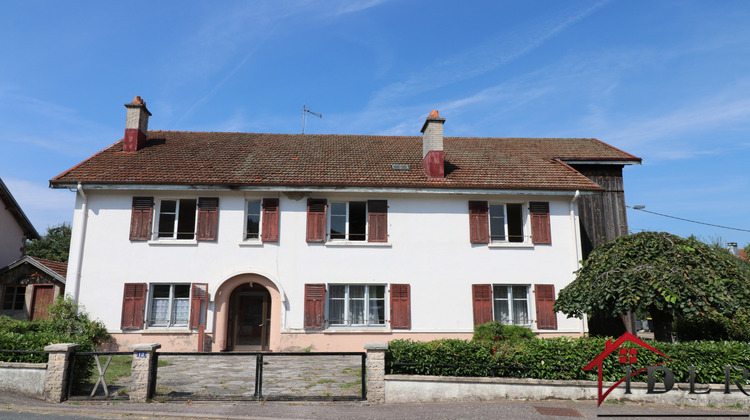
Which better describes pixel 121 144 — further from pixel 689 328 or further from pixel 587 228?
pixel 689 328

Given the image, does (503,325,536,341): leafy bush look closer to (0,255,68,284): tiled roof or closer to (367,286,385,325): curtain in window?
(367,286,385,325): curtain in window

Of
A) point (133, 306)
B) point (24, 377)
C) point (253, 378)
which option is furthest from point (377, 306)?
point (24, 377)

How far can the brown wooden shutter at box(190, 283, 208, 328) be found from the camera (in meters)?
14.6

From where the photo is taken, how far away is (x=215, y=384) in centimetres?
1022

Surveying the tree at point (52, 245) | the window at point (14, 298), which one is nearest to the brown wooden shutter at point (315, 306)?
the window at point (14, 298)

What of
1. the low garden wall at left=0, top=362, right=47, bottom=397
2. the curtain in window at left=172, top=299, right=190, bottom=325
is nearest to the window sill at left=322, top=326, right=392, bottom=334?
the curtain in window at left=172, top=299, right=190, bottom=325

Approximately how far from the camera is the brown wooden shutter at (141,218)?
15.1 metres

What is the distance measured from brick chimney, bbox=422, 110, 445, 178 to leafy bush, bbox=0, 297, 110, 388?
11.1m

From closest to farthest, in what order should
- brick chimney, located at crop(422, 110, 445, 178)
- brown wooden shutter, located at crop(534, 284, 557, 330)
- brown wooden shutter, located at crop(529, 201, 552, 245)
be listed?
1. brown wooden shutter, located at crop(534, 284, 557, 330)
2. brown wooden shutter, located at crop(529, 201, 552, 245)
3. brick chimney, located at crop(422, 110, 445, 178)

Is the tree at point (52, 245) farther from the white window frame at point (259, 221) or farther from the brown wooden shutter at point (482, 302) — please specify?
the brown wooden shutter at point (482, 302)

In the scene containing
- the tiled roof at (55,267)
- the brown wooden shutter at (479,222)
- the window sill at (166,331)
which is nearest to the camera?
the window sill at (166,331)

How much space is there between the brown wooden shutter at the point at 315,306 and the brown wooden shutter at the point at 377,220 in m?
2.29

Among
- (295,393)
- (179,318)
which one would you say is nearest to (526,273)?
(295,393)

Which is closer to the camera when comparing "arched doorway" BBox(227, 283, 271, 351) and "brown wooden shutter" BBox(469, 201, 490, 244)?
"arched doorway" BBox(227, 283, 271, 351)
